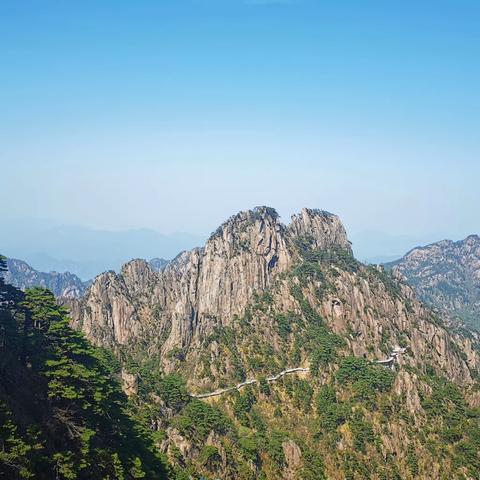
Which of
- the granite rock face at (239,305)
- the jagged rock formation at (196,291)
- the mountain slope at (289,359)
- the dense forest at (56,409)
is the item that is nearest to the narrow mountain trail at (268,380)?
the mountain slope at (289,359)

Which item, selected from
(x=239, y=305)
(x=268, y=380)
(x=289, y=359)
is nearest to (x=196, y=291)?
(x=239, y=305)

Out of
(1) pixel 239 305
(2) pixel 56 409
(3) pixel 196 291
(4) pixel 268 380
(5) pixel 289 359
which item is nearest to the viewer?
(2) pixel 56 409

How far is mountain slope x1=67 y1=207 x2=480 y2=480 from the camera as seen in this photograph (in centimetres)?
9600

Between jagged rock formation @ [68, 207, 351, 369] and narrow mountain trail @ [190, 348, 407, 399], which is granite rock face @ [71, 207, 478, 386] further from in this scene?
narrow mountain trail @ [190, 348, 407, 399]

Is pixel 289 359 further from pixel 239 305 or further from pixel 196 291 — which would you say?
pixel 196 291

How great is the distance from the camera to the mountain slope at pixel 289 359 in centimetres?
9600

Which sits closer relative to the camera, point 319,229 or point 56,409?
point 56,409

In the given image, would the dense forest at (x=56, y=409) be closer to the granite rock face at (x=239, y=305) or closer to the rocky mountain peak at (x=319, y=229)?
the granite rock face at (x=239, y=305)

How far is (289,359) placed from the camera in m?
128

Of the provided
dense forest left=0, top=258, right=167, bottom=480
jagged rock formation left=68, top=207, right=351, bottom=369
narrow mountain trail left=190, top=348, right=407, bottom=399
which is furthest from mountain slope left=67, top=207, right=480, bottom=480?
dense forest left=0, top=258, right=167, bottom=480

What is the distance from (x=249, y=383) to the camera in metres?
118

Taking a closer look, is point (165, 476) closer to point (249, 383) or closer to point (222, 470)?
point (222, 470)

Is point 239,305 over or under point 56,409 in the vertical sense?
over

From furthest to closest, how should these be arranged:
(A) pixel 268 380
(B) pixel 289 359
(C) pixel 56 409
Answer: (B) pixel 289 359 < (A) pixel 268 380 < (C) pixel 56 409
